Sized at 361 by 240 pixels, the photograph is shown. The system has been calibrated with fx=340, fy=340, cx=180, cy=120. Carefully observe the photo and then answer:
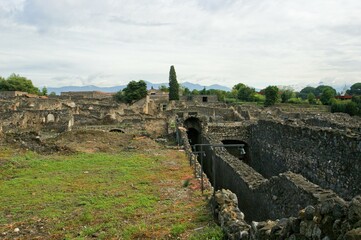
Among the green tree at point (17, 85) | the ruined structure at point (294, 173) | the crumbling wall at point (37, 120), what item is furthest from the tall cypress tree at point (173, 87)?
the ruined structure at point (294, 173)

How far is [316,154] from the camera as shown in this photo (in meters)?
12.0

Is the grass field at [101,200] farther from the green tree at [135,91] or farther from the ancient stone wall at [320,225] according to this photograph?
the green tree at [135,91]

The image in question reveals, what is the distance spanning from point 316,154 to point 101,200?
7.79 meters

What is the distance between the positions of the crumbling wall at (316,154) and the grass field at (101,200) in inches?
163

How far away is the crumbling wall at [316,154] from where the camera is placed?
9.77 m

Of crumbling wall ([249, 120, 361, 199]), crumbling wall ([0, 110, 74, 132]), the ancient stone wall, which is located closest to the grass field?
the ancient stone wall

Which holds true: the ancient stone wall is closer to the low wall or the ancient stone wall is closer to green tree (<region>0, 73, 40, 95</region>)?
the low wall

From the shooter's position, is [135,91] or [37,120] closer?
[37,120]

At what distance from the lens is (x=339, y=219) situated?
12.6 feet

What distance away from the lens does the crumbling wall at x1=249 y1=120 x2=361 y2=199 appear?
9.77 meters

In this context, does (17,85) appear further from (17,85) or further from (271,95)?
(271,95)

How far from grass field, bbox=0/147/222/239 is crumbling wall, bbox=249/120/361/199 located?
4143 mm

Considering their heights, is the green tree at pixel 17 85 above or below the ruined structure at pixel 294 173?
above

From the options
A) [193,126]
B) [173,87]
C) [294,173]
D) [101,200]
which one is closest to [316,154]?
[294,173]
